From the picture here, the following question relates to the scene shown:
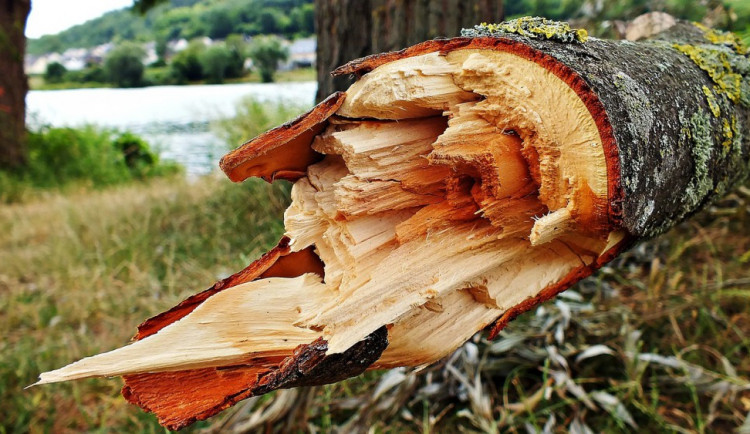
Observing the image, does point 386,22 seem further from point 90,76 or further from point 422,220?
point 90,76

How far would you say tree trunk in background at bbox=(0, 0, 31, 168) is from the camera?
23.0ft

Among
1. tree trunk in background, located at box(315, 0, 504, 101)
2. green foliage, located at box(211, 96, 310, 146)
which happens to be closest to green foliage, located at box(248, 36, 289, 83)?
green foliage, located at box(211, 96, 310, 146)

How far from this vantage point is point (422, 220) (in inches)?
39.9

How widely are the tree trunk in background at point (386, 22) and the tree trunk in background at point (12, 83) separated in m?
6.53

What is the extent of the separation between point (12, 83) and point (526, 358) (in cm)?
830

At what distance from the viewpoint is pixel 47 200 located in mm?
6320

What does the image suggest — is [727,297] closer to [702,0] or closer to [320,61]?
[702,0]

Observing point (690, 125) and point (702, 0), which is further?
point (702, 0)

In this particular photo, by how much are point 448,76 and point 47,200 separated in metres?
6.89

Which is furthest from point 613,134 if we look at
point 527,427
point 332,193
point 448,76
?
point 527,427

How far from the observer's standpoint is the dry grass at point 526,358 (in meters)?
1.94

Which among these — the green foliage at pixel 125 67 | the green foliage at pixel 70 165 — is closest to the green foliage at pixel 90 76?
the green foliage at pixel 125 67

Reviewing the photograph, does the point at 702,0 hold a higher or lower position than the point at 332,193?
higher

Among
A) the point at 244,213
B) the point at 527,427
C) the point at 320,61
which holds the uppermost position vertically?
the point at 320,61
